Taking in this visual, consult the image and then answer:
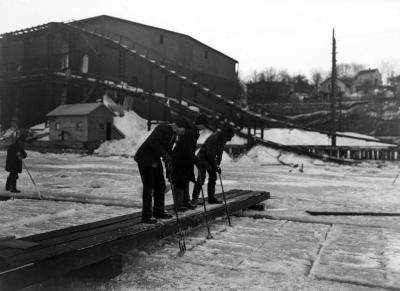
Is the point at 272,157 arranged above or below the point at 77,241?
above

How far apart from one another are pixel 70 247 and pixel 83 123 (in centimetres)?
3051

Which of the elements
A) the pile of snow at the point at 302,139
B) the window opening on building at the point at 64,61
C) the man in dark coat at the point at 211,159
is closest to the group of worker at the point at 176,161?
the man in dark coat at the point at 211,159

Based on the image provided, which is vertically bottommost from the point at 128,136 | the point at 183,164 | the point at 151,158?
the point at 183,164

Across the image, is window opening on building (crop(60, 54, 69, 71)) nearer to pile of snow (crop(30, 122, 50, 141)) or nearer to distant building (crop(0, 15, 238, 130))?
distant building (crop(0, 15, 238, 130))

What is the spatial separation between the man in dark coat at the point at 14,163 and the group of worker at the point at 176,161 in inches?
216

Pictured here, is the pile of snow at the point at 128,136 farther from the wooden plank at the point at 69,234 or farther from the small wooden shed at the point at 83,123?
the wooden plank at the point at 69,234

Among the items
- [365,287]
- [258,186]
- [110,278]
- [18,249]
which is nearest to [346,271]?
[365,287]

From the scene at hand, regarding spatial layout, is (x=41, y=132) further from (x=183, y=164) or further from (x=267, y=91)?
(x=267, y=91)

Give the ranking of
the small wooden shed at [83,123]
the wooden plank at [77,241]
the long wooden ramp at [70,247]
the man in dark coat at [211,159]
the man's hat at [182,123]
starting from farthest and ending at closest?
the small wooden shed at [83,123] < the man in dark coat at [211,159] < the man's hat at [182,123] < the wooden plank at [77,241] < the long wooden ramp at [70,247]

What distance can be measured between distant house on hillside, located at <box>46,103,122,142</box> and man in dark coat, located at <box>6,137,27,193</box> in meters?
22.5

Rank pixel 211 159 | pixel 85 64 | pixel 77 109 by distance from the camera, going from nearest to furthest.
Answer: pixel 211 159 < pixel 77 109 < pixel 85 64

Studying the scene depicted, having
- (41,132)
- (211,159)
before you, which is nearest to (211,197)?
(211,159)

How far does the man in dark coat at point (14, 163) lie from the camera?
34.8 feet

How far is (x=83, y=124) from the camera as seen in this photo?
3338cm
